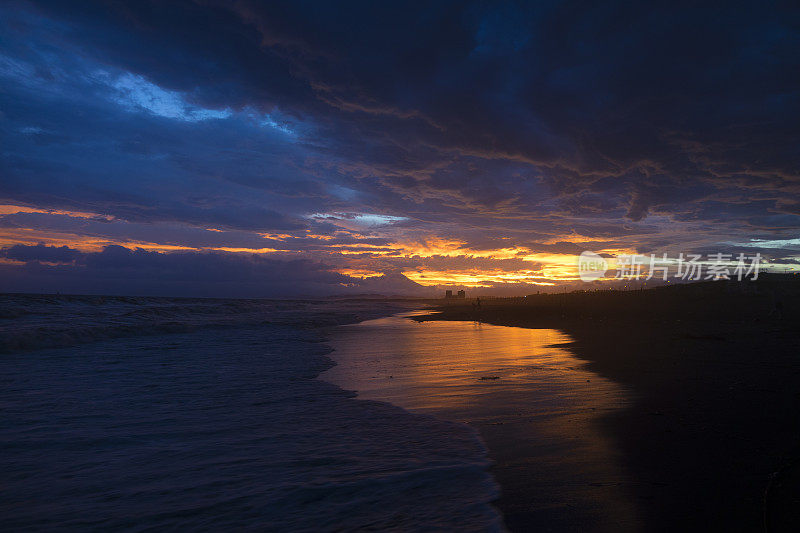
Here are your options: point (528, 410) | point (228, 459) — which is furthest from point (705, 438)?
point (228, 459)

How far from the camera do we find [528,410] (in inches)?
293

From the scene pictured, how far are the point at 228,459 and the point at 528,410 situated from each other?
16.2 ft

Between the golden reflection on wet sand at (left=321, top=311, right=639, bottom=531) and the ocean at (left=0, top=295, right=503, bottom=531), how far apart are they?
37cm

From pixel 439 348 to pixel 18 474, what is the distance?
45.2 feet

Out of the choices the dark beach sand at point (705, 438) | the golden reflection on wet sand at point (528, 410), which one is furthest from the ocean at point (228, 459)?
the dark beach sand at point (705, 438)

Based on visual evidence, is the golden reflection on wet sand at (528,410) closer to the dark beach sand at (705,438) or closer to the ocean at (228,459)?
the dark beach sand at (705,438)

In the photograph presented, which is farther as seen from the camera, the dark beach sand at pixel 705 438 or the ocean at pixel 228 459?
the ocean at pixel 228 459

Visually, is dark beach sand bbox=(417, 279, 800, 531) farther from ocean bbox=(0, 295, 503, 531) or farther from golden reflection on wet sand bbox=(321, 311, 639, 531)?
ocean bbox=(0, 295, 503, 531)

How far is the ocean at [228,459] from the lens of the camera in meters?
4.02

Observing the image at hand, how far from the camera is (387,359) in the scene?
A: 1429cm

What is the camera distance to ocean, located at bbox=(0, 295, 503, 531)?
158 inches

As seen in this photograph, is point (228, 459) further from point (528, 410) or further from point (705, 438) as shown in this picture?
point (705, 438)

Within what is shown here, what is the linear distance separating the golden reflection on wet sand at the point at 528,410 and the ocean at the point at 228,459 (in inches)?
14.5

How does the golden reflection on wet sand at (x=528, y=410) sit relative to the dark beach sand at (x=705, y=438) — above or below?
below
